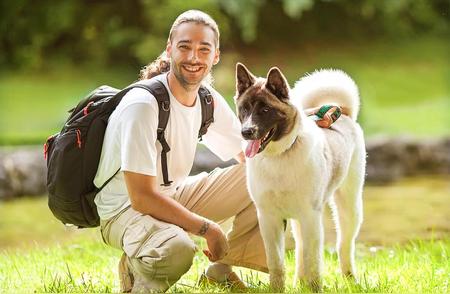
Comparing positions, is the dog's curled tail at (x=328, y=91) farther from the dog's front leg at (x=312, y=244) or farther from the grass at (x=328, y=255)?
the grass at (x=328, y=255)

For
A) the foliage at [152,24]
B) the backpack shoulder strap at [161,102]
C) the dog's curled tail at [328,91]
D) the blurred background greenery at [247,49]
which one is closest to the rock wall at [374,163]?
the blurred background greenery at [247,49]

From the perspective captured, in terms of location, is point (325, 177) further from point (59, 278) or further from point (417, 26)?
point (417, 26)

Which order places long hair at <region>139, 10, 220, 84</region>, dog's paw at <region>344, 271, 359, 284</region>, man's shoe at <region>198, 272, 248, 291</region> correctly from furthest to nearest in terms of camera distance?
dog's paw at <region>344, 271, 359, 284</region> < man's shoe at <region>198, 272, 248, 291</region> < long hair at <region>139, 10, 220, 84</region>

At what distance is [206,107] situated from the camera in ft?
10.1

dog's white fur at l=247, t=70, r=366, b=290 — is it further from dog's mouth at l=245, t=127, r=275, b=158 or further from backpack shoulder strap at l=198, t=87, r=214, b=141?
backpack shoulder strap at l=198, t=87, r=214, b=141

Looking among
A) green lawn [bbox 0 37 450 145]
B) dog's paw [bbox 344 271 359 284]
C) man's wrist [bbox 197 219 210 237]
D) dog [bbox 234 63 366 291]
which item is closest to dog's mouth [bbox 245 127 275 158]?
dog [bbox 234 63 366 291]

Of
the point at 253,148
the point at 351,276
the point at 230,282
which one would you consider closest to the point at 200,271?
the point at 230,282

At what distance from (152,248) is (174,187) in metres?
0.40

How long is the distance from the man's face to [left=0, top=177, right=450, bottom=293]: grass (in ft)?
2.84

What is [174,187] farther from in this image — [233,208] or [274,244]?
[274,244]

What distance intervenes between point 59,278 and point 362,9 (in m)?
9.37

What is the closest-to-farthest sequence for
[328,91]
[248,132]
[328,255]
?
[248,132] < [328,91] < [328,255]

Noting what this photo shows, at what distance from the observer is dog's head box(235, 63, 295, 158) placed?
2.78 m

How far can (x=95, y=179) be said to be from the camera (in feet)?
9.89
